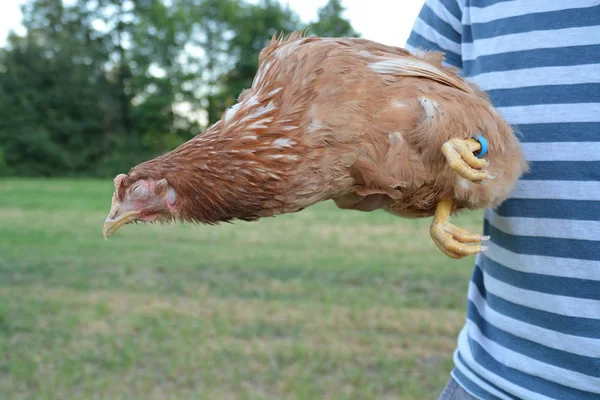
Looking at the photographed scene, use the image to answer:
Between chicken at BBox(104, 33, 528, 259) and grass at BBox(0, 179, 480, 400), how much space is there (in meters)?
2.58

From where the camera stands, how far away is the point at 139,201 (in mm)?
1259

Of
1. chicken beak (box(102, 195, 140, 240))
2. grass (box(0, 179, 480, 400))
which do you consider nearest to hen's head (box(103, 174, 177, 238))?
chicken beak (box(102, 195, 140, 240))

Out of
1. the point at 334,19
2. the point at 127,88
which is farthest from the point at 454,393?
the point at 127,88

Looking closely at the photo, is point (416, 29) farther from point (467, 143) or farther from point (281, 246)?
point (281, 246)

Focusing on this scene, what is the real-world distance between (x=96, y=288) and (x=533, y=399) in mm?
5021

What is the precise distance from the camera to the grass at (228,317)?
3.76 meters

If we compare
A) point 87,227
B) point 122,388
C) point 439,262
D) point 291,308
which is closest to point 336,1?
point 87,227

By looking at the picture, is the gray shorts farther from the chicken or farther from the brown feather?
the brown feather

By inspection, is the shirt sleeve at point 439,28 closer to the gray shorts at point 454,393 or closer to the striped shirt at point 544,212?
the striped shirt at point 544,212

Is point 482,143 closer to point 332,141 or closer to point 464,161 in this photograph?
point 464,161

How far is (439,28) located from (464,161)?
58 centimetres

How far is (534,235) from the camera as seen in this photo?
1408mm

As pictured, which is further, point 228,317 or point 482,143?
point 228,317

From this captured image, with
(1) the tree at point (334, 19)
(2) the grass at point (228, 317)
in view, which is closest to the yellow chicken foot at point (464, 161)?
(2) the grass at point (228, 317)
